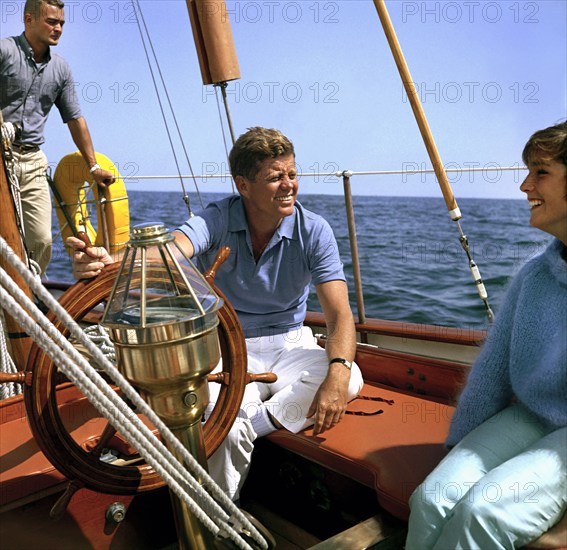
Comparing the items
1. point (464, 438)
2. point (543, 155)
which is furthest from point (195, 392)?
point (543, 155)

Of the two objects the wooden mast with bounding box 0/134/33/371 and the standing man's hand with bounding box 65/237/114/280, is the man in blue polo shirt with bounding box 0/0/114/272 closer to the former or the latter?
the wooden mast with bounding box 0/134/33/371

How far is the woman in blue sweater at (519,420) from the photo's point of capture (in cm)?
119

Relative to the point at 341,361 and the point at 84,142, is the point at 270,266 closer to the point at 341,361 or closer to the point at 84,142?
the point at 341,361

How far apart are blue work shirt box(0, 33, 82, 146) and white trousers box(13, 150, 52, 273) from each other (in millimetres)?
109

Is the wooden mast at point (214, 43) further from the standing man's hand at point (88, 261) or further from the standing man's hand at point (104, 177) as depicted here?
→ the standing man's hand at point (88, 261)

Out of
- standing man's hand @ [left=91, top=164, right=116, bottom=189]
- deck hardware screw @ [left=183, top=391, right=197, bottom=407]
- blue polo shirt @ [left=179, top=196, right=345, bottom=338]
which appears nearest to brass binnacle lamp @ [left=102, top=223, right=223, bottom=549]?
deck hardware screw @ [left=183, top=391, right=197, bottom=407]

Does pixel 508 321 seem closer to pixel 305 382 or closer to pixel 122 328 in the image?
pixel 305 382

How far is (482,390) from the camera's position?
148cm

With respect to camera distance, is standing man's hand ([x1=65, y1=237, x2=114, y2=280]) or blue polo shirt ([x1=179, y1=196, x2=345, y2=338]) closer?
standing man's hand ([x1=65, y1=237, x2=114, y2=280])

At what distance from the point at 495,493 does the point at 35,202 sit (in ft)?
9.24

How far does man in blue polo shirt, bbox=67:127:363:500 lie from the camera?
79.9 inches

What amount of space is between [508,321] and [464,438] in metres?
0.28

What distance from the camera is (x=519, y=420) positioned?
4.65ft

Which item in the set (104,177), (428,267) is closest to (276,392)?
(104,177)
